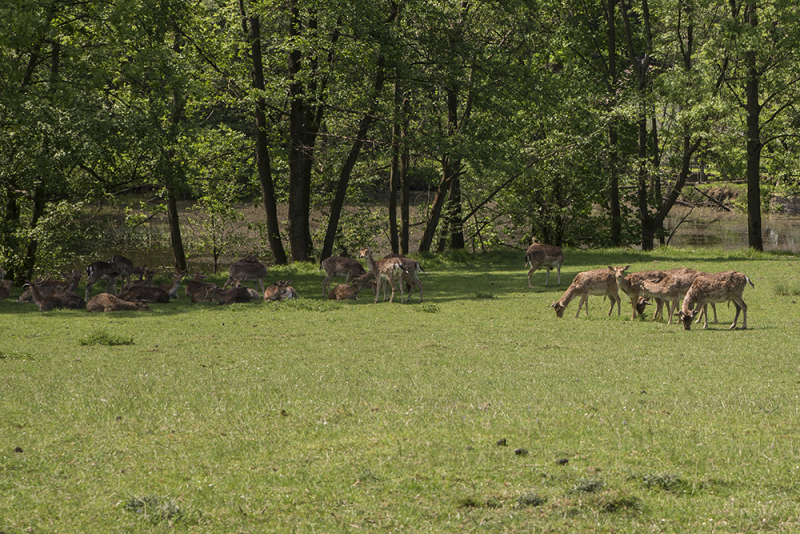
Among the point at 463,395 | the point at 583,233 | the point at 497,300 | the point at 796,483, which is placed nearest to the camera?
the point at 796,483

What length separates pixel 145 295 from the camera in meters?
21.2

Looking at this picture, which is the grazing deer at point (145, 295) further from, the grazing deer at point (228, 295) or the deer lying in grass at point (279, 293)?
the deer lying in grass at point (279, 293)

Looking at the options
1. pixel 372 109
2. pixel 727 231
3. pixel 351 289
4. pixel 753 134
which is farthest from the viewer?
pixel 727 231

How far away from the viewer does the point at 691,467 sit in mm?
6988

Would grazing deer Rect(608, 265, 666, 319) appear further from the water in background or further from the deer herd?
the water in background

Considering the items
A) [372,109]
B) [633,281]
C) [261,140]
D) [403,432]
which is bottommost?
[403,432]

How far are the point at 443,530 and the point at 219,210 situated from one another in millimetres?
32499

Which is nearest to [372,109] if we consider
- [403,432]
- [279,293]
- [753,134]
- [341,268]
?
[341,268]

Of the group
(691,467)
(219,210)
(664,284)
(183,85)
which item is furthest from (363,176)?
(691,467)

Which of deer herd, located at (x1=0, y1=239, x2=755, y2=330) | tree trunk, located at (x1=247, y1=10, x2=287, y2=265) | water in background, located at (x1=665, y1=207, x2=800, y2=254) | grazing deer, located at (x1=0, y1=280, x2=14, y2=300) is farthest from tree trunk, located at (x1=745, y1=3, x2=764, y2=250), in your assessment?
grazing deer, located at (x1=0, y1=280, x2=14, y2=300)

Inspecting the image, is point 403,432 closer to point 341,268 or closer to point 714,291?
point 714,291

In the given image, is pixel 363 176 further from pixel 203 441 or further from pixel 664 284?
pixel 203 441

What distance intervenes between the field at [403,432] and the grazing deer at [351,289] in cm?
616

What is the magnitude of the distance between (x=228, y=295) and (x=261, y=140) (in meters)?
10.8
